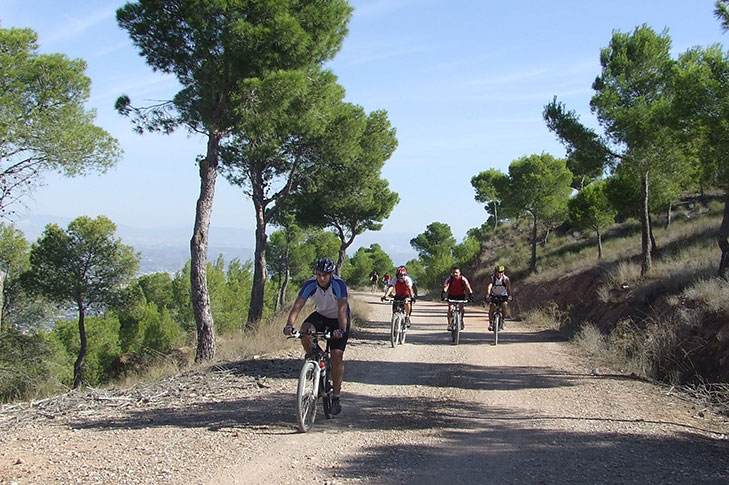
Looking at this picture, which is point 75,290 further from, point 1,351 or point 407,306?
point 407,306

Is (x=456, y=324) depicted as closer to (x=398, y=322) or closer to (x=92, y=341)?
(x=398, y=322)

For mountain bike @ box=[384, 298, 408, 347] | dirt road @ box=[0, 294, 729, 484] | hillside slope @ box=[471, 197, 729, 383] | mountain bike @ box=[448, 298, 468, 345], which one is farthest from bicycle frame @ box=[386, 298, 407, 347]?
hillside slope @ box=[471, 197, 729, 383]

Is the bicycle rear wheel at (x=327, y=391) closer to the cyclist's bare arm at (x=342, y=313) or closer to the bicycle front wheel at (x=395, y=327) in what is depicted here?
the cyclist's bare arm at (x=342, y=313)

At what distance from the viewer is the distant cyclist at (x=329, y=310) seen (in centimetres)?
660

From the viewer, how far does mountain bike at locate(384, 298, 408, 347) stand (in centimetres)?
1392

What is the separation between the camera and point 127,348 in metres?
48.6

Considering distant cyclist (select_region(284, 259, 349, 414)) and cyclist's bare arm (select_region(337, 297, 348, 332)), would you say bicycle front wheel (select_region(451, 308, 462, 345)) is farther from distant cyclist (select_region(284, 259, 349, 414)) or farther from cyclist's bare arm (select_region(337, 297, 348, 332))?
cyclist's bare arm (select_region(337, 297, 348, 332))

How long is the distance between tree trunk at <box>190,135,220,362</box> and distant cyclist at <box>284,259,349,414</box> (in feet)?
17.4

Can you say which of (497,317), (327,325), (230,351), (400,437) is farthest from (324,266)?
(497,317)

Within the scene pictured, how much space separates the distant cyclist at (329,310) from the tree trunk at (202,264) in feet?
17.4

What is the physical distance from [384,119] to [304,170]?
20.9 feet

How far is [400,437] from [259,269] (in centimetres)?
1243

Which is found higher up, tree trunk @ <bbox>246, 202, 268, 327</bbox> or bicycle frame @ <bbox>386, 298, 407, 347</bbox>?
tree trunk @ <bbox>246, 202, 268, 327</bbox>

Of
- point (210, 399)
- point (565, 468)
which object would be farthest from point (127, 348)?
point (565, 468)
